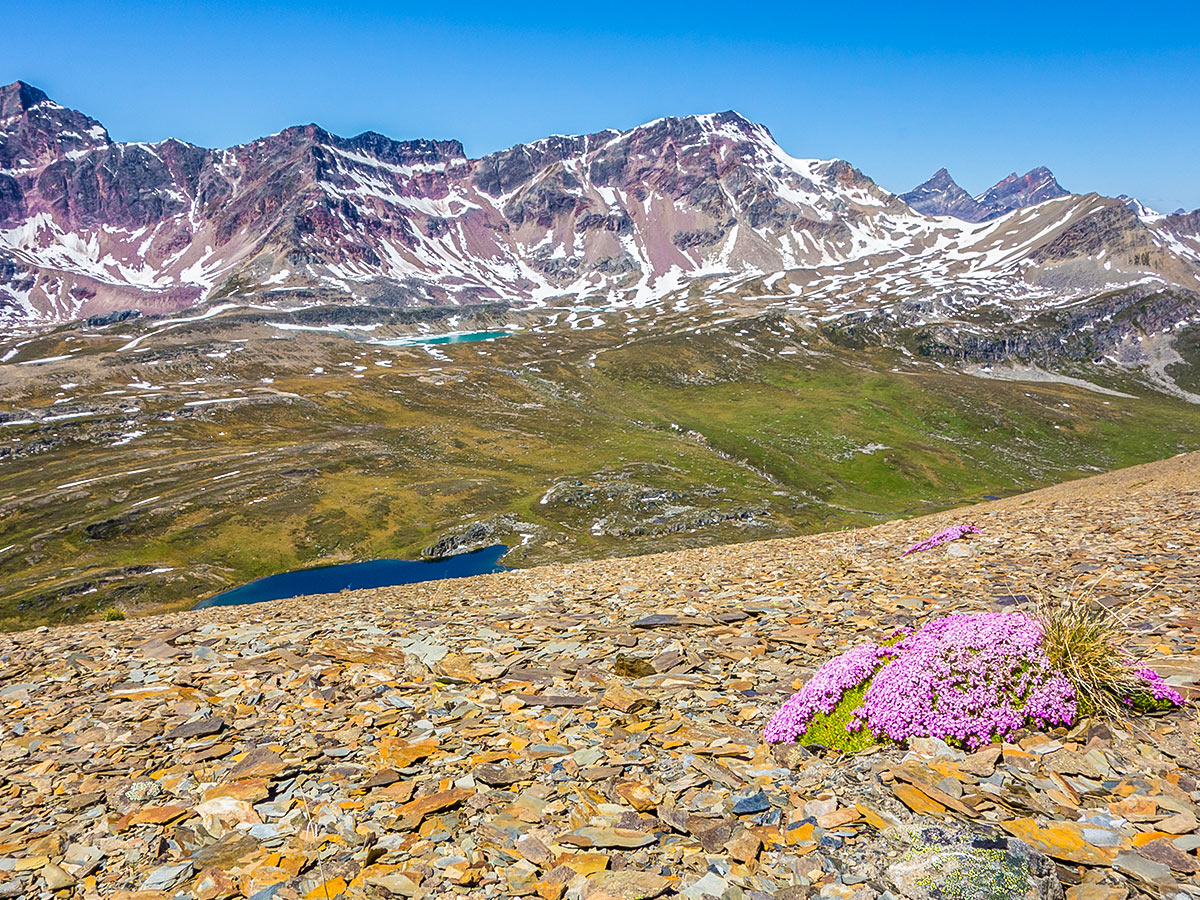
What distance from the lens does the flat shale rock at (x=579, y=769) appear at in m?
6.18

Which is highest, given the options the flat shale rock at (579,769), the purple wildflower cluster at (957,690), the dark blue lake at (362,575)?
the purple wildflower cluster at (957,690)

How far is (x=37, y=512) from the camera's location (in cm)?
11619

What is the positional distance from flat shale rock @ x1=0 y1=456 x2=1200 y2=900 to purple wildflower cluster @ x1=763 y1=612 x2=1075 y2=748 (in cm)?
36

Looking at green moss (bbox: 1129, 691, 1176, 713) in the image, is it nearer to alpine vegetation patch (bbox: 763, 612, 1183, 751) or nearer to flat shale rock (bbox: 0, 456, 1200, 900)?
alpine vegetation patch (bbox: 763, 612, 1183, 751)

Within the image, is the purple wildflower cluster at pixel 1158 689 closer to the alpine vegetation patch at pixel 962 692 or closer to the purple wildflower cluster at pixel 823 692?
the alpine vegetation patch at pixel 962 692

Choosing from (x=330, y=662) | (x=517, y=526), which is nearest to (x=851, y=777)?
(x=330, y=662)

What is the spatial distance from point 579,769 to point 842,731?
150 inches

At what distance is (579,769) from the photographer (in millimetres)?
8562

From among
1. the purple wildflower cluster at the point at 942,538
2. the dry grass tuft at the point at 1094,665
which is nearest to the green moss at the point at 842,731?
the dry grass tuft at the point at 1094,665

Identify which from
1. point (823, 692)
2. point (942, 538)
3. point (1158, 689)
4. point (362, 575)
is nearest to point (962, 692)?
point (823, 692)

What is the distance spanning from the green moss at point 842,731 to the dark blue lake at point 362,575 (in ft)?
286

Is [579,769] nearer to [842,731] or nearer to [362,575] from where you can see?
[842,731]

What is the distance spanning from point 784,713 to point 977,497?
167 metres

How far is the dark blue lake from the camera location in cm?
9419
